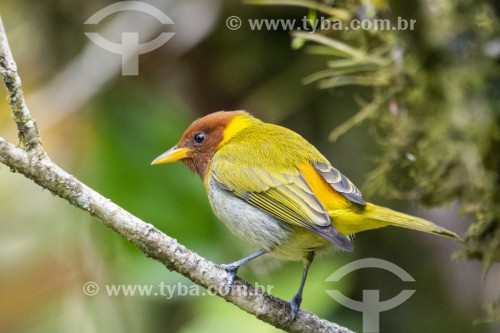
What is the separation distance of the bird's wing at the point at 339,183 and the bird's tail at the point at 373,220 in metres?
0.05

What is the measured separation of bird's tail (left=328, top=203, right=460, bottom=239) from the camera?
2.81 metres

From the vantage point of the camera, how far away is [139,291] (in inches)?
162

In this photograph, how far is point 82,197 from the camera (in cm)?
249

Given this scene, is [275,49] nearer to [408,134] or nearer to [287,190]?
[408,134]

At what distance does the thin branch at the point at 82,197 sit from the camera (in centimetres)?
242

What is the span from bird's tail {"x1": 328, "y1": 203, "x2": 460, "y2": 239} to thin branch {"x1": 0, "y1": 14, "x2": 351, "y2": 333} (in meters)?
0.45

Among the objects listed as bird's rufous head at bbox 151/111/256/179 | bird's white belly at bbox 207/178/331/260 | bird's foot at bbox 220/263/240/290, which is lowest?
bird's foot at bbox 220/263/240/290

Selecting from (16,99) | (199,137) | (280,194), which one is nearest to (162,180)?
(199,137)

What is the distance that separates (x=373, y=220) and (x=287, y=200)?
36 cm

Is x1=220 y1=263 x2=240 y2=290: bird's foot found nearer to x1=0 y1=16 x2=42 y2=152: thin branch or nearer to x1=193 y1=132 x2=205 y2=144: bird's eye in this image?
x1=0 y1=16 x2=42 y2=152: thin branch

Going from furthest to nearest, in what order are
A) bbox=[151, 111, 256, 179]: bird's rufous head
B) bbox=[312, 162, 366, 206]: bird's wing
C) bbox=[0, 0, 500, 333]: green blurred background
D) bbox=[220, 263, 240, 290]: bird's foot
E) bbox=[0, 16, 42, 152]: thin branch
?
1. bbox=[0, 0, 500, 333]: green blurred background
2. bbox=[151, 111, 256, 179]: bird's rufous head
3. bbox=[312, 162, 366, 206]: bird's wing
4. bbox=[220, 263, 240, 290]: bird's foot
5. bbox=[0, 16, 42, 152]: thin branch

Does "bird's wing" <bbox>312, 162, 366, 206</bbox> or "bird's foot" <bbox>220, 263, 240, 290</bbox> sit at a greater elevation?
"bird's wing" <bbox>312, 162, 366, 206</bbox>

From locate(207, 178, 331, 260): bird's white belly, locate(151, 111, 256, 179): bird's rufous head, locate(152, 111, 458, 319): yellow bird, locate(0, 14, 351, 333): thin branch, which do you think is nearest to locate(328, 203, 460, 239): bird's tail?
locate(152, 111, 458, 319): yellow bird

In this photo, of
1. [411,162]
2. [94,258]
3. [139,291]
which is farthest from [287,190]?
[94,258]
